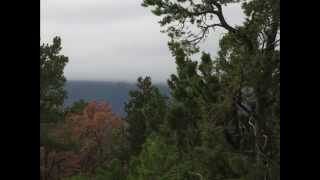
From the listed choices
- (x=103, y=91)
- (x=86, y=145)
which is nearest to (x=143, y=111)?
(x=86, y=145)

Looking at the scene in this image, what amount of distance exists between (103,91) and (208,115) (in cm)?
93

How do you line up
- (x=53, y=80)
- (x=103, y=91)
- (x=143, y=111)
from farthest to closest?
(x=53, y=80)
(x=143, y=111)
(x=103, y=91)

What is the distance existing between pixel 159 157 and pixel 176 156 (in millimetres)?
110

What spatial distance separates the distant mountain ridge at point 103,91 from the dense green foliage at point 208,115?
0.47ft

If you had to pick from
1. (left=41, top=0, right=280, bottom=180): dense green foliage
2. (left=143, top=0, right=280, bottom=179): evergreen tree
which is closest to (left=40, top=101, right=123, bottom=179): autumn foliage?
(left=41, top=0, right=280, bottom=180): dense green foliage

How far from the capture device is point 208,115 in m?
2.62

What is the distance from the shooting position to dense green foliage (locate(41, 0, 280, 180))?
93.8 inches

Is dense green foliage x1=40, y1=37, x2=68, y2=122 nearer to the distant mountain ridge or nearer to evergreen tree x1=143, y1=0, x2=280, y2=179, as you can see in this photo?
the distant mountain ridge

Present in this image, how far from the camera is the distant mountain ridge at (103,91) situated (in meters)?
1.74

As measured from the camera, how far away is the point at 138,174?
2477mm

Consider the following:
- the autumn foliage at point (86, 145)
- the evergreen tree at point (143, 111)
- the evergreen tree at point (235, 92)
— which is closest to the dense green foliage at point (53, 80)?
the autumn foliage at point (86, 145)

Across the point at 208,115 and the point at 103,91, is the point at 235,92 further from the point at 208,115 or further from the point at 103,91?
the point at 103,91

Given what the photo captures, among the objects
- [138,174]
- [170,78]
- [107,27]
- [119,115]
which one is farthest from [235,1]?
[138,174]

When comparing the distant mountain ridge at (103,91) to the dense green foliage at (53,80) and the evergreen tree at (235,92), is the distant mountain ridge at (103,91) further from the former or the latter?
the evergreen tree at (235,92)
